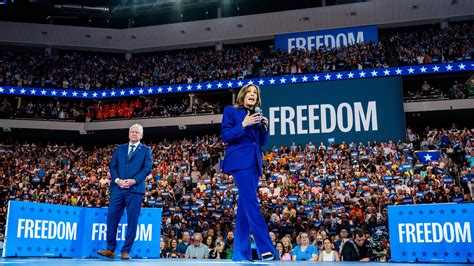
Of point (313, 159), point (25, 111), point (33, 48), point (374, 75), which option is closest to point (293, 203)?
point (313, 159)

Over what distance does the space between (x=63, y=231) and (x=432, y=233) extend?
15.1 feet

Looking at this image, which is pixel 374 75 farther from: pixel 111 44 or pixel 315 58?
pixel 111 44

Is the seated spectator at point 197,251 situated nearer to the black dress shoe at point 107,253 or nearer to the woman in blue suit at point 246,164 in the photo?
the black dress shoe at point 107,253

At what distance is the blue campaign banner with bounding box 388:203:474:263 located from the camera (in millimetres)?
5105

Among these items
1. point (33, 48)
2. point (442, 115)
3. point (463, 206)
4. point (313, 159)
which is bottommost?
point (463, 206)

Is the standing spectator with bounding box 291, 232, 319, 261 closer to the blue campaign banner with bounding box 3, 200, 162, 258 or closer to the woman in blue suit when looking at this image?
the blue campaign banner with bounding box 3, 200, 162, 258

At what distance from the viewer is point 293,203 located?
39.7ft

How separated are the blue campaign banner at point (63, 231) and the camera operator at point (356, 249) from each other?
9.62 feet

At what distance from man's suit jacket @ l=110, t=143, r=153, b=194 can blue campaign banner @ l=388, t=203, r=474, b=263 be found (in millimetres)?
3085

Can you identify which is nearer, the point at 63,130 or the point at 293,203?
the point at 293,203

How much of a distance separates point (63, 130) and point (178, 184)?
42.1 ft

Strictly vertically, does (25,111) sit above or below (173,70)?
below

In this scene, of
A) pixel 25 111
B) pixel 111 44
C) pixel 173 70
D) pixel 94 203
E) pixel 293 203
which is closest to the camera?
pixel 293 203

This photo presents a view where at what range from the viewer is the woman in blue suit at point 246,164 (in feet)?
12.0
